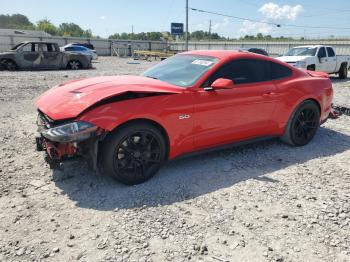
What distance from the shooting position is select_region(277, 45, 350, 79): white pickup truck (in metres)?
13.7

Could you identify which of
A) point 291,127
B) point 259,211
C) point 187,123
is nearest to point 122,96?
point 187,123

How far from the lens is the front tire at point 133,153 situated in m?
3.79

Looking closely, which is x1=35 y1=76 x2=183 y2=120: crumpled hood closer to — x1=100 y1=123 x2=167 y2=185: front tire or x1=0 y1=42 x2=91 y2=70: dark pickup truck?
x1=100 y1=123 x2=167 y2=185: front tire

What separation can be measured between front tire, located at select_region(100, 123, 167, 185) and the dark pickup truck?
49.4ft

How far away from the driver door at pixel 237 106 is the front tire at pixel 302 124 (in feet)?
1.50

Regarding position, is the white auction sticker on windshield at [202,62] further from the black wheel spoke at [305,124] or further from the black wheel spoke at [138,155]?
the black wheel spoke at [305,124]

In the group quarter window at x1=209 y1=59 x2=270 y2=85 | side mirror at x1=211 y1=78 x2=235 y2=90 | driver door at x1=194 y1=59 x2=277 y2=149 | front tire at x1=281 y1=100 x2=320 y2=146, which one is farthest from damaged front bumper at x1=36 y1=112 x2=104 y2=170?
front tire at x1=281 y1=100 x2=320 y2=146

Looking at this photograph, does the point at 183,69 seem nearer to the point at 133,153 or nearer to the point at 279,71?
the point at 133,153

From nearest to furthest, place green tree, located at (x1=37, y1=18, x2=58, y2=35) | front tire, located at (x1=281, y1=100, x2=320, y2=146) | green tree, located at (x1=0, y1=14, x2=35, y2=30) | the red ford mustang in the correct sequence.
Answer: the red ford mustang < front tire, located at (x1=281, y1=100, x2=320, y2=146) < green tree, located at (x1=37, y1=18, x2=58, y2=35) < green tree, located at (x1=0, y1=14, x2=35, y2=30)

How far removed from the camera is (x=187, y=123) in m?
4.25

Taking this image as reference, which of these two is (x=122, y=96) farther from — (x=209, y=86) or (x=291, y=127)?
(x=291, y=127)

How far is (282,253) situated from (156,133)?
190 centimetres

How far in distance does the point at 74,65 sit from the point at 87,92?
15.9m

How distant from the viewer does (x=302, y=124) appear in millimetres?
5711
